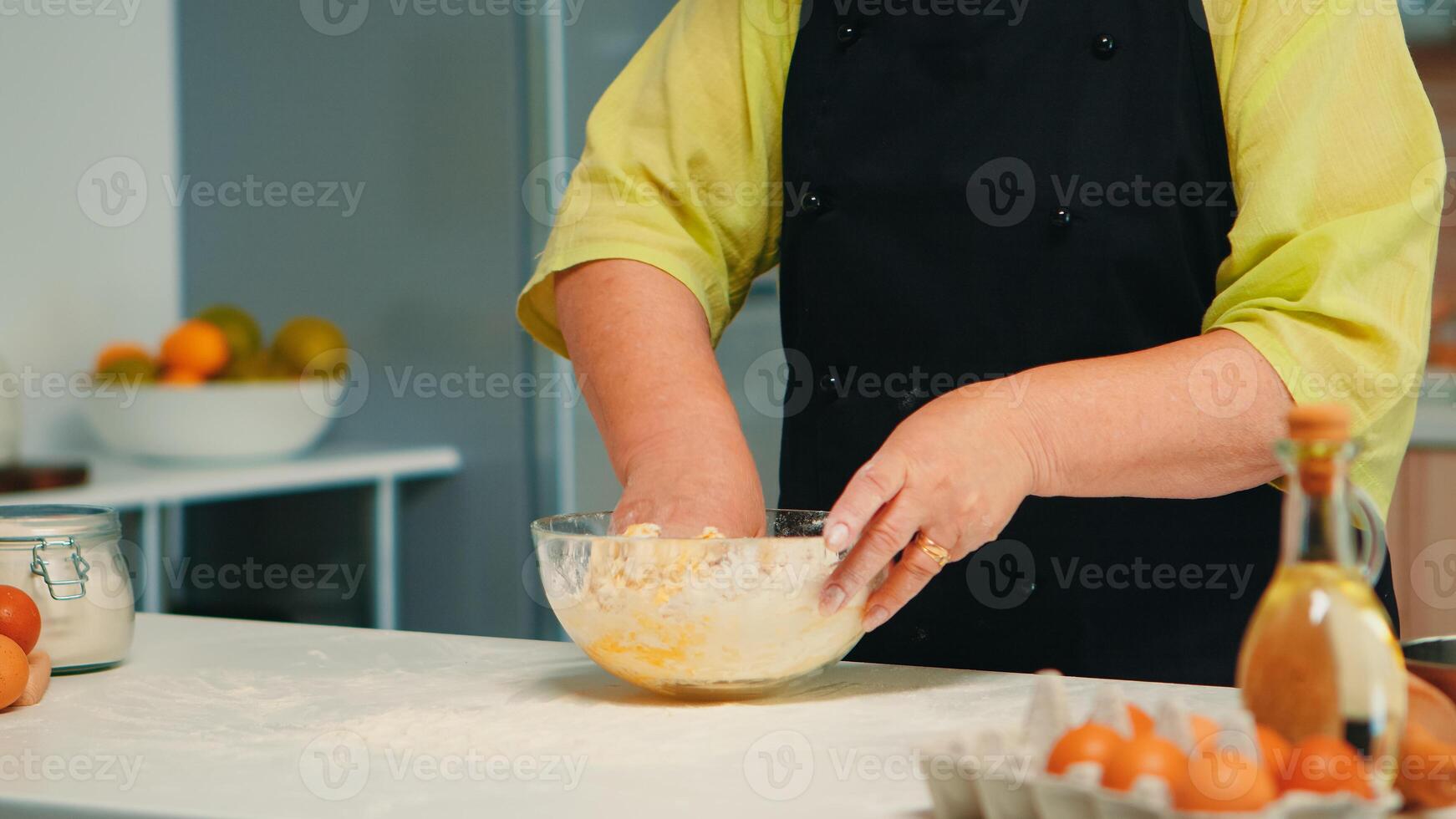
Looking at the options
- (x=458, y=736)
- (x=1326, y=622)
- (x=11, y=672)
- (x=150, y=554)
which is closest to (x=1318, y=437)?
(x=1326, y=622)

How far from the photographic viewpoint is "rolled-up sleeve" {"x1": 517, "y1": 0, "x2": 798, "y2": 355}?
3.82 feet

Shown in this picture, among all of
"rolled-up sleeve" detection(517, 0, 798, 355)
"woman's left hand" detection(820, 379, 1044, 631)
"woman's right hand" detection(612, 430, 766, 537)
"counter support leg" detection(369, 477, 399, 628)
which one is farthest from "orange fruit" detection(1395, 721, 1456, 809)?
"counter support leg" detection(369, 477, 399, 628)

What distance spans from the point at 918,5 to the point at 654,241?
11.6 inches

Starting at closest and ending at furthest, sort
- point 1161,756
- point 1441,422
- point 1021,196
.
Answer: point 1161,756
point 1021,196
point 1441,422

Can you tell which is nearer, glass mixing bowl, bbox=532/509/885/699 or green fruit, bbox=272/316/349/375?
glass mixing bowl, bbox=532/509/885/699

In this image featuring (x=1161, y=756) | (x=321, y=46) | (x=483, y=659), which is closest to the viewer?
(x=1161, y=756)

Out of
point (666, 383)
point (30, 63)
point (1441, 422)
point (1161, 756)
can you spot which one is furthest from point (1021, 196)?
point (30, 63)

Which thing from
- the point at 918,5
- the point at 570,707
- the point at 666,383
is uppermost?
the point at 918,5

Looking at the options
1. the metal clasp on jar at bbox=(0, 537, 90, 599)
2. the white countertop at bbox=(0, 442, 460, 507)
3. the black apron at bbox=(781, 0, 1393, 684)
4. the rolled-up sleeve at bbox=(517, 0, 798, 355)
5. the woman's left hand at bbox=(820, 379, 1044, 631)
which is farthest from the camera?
the white countertop at bbox=(0, 442, 460, 507)

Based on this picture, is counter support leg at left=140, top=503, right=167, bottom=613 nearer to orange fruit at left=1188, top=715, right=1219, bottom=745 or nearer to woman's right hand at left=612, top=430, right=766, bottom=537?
woman's right hand at left=612, top=430, right=766, bottom=537

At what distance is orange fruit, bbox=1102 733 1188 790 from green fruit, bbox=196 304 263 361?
190cm

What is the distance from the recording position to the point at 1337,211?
3.00 feet

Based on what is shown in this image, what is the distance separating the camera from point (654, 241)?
1127 mm

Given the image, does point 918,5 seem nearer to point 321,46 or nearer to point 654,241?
point 654,241
